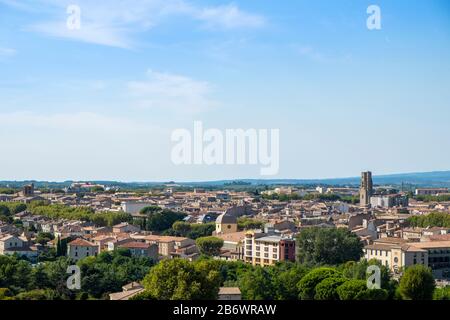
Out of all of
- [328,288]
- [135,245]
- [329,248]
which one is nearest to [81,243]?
[135,245]

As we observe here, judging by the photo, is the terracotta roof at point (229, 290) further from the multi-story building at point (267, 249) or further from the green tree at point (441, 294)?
the multi-story building at point (267, 249)

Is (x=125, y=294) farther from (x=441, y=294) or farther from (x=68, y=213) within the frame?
(x=68, y=213)

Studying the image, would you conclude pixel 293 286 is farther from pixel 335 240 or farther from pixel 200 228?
pixel 200 228

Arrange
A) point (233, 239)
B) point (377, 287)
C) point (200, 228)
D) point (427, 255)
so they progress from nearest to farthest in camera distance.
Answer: point (377, 287)
point (427, 255)
point (233, 239)
point (200, 228)

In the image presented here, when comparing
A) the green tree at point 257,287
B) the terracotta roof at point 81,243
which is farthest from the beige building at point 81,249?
the green tree at point 257,287

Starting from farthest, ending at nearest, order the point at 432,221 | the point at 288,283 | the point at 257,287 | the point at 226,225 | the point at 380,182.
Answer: the point at 380,182 → the point at 432,221 → the point at 226,225 → the point at 288,283 → the point at 257,287
